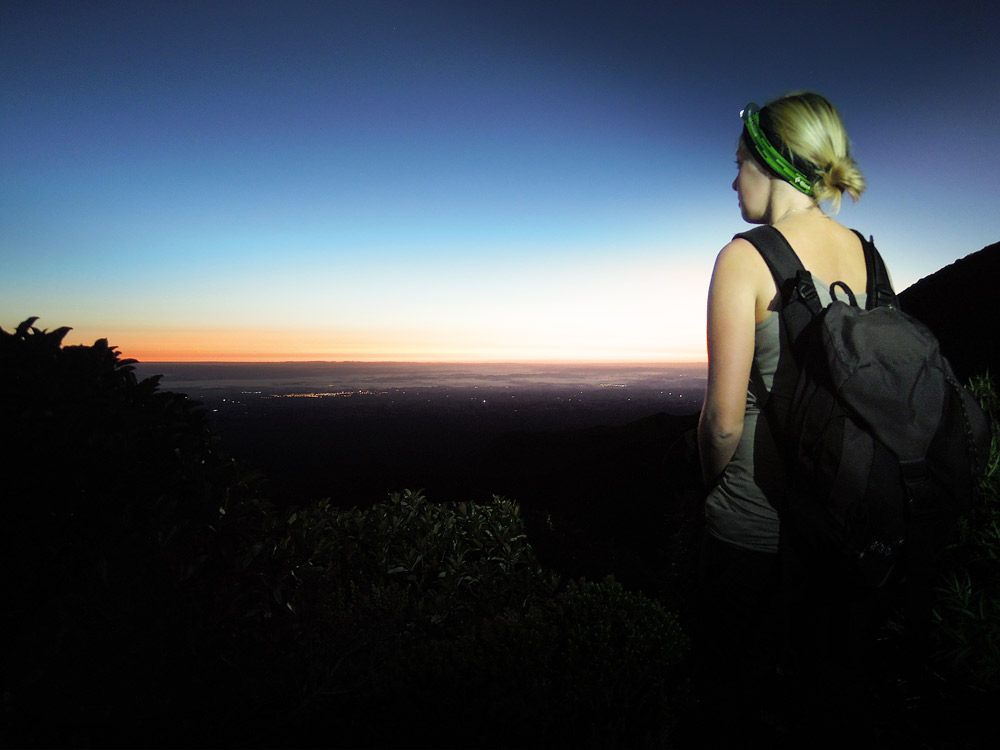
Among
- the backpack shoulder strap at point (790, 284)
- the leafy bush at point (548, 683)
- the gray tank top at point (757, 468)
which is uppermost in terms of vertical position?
the backpack shoulder strap at point (790, 284)

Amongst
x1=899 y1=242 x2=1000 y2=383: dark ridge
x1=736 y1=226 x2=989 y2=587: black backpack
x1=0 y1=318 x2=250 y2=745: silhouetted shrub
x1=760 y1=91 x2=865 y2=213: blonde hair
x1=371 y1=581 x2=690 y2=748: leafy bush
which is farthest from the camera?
x1=899 y1=242 x2=1000 y2=383: dark ridge

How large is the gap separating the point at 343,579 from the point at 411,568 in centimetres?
63

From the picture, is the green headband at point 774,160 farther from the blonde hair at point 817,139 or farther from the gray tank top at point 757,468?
the gray tank top at point 757,468

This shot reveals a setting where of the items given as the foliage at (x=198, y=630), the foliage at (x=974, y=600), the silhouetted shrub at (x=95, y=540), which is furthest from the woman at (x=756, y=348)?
the silhouetted shrub at (x=95, y=540)

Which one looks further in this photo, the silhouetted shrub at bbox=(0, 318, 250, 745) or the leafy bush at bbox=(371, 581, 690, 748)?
the leafy bush at bbox=(371, 581, 690, 748)

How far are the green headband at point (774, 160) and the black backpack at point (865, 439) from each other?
30cm

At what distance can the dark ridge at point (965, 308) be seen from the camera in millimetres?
5832

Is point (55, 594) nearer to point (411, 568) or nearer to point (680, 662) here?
point (411, 568)

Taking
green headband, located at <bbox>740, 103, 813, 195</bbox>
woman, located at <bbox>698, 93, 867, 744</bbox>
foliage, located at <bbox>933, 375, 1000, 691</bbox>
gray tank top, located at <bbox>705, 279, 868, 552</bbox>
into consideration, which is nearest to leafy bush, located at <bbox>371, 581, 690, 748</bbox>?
woman, located at <bbox>698, 93, 867, 744</bbox>

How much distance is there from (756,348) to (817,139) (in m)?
0.71

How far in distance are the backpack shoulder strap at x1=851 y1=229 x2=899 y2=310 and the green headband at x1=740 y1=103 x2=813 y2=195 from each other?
0.98 ft

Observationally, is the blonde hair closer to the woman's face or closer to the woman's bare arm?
the woman's face

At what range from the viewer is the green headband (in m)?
1.76

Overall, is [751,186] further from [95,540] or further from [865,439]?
[95,540]
